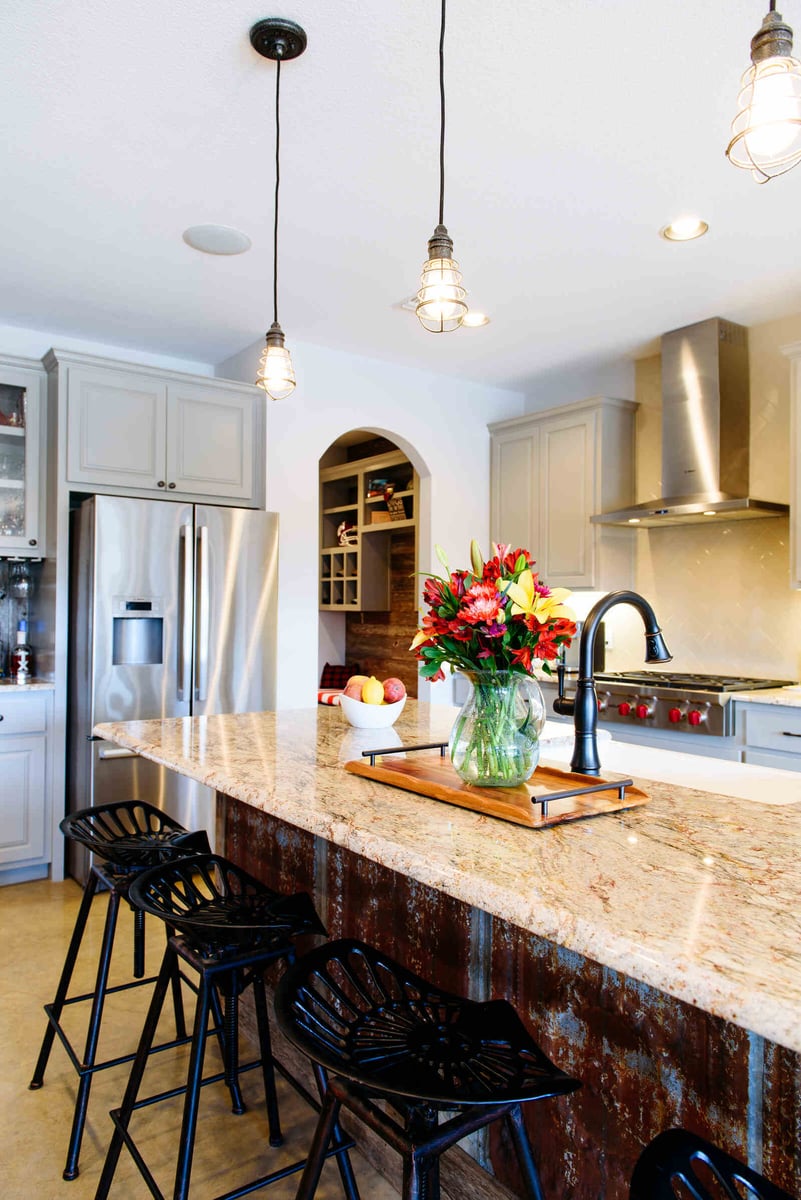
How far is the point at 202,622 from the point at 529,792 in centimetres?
259

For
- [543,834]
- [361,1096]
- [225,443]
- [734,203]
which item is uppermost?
[734,203]

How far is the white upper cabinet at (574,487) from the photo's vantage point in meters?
4.39

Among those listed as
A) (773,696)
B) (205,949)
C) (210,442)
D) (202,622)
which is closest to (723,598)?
(773,696)

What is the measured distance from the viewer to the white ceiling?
196cm

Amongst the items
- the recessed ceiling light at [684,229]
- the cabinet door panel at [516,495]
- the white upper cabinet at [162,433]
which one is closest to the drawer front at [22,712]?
the white upper cabinet at [162,433]

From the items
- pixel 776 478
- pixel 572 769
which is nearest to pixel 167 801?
pixel 572 769

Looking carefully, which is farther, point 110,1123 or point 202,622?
point 202,622

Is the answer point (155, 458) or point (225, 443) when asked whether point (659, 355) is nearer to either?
point (225, 443)

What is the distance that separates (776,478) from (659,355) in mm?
994

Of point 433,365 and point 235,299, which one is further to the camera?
point 433,365

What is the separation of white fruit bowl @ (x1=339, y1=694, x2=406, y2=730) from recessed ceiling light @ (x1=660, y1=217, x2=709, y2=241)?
197cm

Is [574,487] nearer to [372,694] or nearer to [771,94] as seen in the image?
[372,694]

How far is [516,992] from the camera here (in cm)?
144

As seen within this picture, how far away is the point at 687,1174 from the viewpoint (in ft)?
2.79
